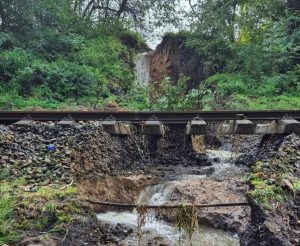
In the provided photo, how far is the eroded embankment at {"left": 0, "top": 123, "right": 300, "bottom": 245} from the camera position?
379 cm

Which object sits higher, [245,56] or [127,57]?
[245,56]

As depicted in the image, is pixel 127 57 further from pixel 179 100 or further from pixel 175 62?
pixel 179 100

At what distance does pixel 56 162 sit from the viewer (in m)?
4.92

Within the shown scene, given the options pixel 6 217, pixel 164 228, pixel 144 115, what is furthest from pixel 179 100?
pixel 6 217

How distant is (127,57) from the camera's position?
17.6m

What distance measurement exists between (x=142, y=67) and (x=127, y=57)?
150 cm

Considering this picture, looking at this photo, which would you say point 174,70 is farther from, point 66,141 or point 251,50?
point 66,141

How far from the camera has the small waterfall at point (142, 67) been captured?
1801 centimetres

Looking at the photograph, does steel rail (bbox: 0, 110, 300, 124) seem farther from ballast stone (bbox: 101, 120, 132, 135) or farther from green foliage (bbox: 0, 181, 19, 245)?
green foliage (bbox: 0, 181, 19, 245)

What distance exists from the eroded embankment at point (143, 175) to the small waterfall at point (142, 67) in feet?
34.1

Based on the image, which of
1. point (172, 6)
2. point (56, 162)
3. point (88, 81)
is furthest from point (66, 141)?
point (172, 6)

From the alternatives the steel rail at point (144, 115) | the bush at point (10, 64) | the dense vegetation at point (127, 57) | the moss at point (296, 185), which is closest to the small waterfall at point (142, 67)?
the dense vegetation at point (127, 57)

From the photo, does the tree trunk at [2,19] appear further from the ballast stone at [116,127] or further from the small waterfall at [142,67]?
the ballast stone at [116,127]

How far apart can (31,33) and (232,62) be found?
8.18 meters
